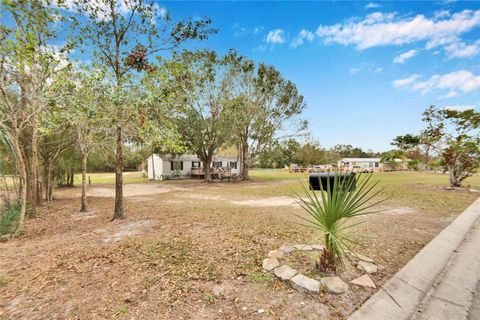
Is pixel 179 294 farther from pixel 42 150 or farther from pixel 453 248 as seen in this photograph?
pixel 42 150

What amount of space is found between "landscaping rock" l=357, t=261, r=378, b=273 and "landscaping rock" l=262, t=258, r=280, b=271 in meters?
1.19

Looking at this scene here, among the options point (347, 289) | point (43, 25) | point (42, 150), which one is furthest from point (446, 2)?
point (42, 150)

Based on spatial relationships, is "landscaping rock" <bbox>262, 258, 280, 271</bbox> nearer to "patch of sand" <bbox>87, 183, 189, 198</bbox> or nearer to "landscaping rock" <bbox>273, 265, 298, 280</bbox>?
"landscaping rock" <bbox>273, 265, 298, 280</bbox>

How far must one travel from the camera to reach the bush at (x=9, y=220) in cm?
499

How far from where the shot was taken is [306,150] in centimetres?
3559

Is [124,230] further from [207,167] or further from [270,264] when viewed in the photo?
[207,167]

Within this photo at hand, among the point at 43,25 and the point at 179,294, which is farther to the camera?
the point at 43,25

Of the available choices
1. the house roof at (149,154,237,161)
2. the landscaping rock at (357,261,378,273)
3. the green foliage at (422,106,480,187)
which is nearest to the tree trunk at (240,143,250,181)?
the house roof at (149,154,237,161)

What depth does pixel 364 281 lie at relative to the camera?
2729 millimetres

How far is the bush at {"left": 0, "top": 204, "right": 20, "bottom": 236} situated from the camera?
4.99 meters

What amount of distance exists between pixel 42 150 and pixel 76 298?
961cm

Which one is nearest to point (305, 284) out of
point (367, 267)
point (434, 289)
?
point (367, 267)

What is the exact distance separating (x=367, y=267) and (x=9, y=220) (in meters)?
8.18

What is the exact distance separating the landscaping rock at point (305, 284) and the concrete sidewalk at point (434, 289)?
18.0 inches
